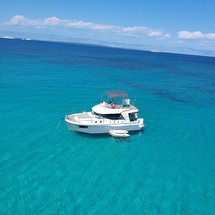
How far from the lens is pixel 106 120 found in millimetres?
35781

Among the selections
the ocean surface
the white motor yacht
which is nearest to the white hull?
the white motor yacht

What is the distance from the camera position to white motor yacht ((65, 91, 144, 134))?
35000 mm

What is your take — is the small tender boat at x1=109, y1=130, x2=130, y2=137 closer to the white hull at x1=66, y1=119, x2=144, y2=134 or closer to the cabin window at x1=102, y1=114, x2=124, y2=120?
the white hull at x1=66, y1=119, x2=144, y2=134

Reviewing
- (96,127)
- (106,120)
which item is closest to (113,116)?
(106,120)

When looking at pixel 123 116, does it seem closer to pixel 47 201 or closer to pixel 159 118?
pixel 159 118

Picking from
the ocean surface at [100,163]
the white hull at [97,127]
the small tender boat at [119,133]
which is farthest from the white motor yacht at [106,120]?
the ocean surface at [100,163]

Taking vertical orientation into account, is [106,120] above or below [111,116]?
below

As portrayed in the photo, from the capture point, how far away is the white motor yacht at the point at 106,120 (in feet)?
115

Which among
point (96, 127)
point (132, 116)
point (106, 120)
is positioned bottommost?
point (96, 127)

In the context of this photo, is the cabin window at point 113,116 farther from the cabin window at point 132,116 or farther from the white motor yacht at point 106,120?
the cabin window at point 132,116

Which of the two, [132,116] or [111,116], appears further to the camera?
[132,116]

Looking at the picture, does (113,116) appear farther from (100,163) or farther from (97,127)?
(100,163)

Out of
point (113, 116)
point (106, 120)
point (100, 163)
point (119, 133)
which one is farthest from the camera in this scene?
point (113, 116)

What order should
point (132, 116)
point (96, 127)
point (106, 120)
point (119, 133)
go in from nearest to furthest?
1. point (96, 127)
2. point (119, 133)
3. point (106, 120)
4. point (132, 116)
